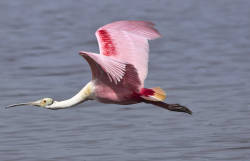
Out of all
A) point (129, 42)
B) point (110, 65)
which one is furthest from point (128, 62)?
point (110, 65)

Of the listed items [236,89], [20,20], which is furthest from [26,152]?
[20,20]

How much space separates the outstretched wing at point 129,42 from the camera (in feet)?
26.1

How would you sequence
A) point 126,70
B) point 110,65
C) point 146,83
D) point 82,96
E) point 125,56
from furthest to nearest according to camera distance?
point 146,83 → point 82,96 → point 125,56 → point 126,70 → point 110,65

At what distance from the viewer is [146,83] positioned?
12.1 metres

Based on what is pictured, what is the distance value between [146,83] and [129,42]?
13.2 feet

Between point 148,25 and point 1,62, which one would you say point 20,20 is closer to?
point 1,62

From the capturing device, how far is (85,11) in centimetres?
2091

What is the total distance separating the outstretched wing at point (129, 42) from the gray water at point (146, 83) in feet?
3.49

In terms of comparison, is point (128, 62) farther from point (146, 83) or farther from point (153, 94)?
point (146, 83)

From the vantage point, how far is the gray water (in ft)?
28.9

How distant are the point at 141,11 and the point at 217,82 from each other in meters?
8.57

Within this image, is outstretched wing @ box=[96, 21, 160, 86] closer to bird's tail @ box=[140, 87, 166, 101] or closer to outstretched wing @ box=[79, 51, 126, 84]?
bird's tail @ box=[140, 87, 166, 101]

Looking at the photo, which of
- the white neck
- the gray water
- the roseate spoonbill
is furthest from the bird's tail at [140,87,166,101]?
the gray water

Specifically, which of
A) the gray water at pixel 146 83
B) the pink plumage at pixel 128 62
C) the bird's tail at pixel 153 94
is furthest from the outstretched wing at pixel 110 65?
the gray water at pixel 146 83
